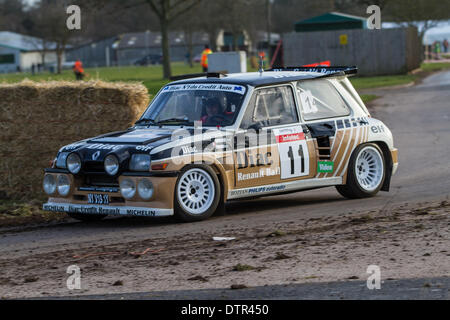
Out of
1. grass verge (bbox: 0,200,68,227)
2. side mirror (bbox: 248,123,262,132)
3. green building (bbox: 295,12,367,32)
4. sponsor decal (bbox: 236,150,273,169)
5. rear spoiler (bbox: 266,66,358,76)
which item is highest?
green building (bbox: 295,12,367,32)

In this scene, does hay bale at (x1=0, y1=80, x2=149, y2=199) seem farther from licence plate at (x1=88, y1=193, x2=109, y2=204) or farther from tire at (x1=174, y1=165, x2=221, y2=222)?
tire at (x1=174, y1=165, x2=221, y2=222)

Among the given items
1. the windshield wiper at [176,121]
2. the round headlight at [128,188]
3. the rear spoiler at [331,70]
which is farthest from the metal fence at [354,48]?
the round headlight at [128,188]

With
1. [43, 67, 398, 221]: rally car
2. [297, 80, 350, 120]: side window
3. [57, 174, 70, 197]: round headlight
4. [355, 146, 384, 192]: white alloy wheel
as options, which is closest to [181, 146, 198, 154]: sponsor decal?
[43, 67, 398, 221]: rally car

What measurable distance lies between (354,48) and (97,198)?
34.5 meters

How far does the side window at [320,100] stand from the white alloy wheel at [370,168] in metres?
0.60

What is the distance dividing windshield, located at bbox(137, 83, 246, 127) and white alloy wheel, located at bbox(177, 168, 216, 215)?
78 cm

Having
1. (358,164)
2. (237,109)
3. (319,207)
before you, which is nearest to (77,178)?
(237,109)

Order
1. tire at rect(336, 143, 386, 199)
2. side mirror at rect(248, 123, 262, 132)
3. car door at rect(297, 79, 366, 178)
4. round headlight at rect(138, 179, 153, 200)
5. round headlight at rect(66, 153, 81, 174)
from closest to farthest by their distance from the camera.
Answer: round headlight at rect(138, 179, 153, 200), round headlight at rect(66, 153, 81, 174), side mirror at rect(248, 123, 262, 132), car door at rect(297, 79, 366, 178), tire at rect(336, 143, 386, 199)

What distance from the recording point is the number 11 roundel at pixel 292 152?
999 centimetres

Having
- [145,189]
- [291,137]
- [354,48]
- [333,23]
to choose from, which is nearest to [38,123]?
[145,189]

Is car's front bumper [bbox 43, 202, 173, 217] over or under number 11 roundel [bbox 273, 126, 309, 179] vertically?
under

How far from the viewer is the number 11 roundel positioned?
999cm

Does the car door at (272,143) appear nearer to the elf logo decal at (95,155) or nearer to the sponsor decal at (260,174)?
the sponsor decal at (260,174)

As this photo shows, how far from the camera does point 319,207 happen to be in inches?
404
